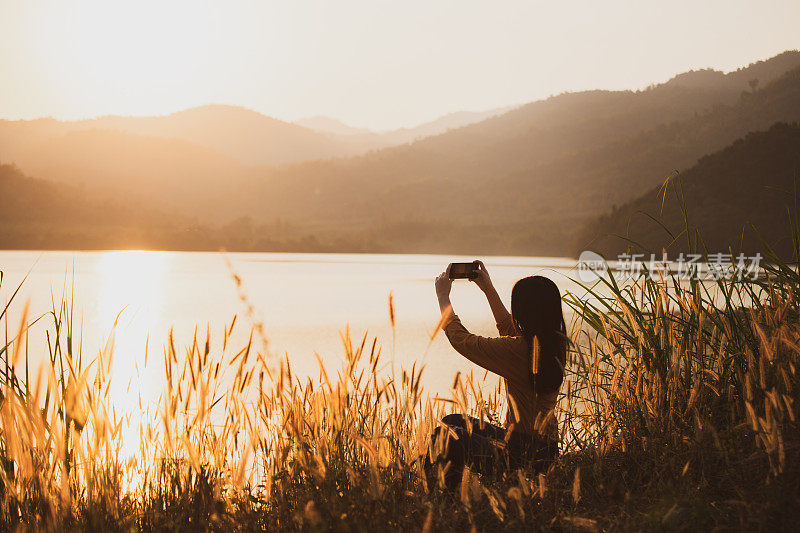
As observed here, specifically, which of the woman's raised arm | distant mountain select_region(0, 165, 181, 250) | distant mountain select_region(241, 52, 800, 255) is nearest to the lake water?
the woman's raised arm

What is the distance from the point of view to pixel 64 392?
269cm

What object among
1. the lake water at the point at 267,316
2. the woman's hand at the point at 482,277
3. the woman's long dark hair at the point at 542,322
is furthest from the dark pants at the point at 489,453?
the lake water at the point at 267,316

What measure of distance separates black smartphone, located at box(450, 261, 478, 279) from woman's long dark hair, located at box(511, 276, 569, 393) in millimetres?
310

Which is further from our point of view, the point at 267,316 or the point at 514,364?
the point at 267,316

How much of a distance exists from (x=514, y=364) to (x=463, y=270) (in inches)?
19.6

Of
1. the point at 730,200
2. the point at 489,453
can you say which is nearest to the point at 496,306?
the point at 489,453

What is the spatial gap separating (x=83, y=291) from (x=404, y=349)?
1397 cm

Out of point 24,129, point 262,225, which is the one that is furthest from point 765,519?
point 24,129

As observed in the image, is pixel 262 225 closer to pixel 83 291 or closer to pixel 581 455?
pixel 83 291

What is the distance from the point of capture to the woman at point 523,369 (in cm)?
269

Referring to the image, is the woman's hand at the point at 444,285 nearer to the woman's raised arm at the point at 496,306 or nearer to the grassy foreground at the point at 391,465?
the woman's raised arm at the point at 496,306

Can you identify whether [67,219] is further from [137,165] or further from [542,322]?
[542,322]

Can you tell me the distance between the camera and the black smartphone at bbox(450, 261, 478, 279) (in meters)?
2.98

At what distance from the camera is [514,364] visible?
2.75 meters
